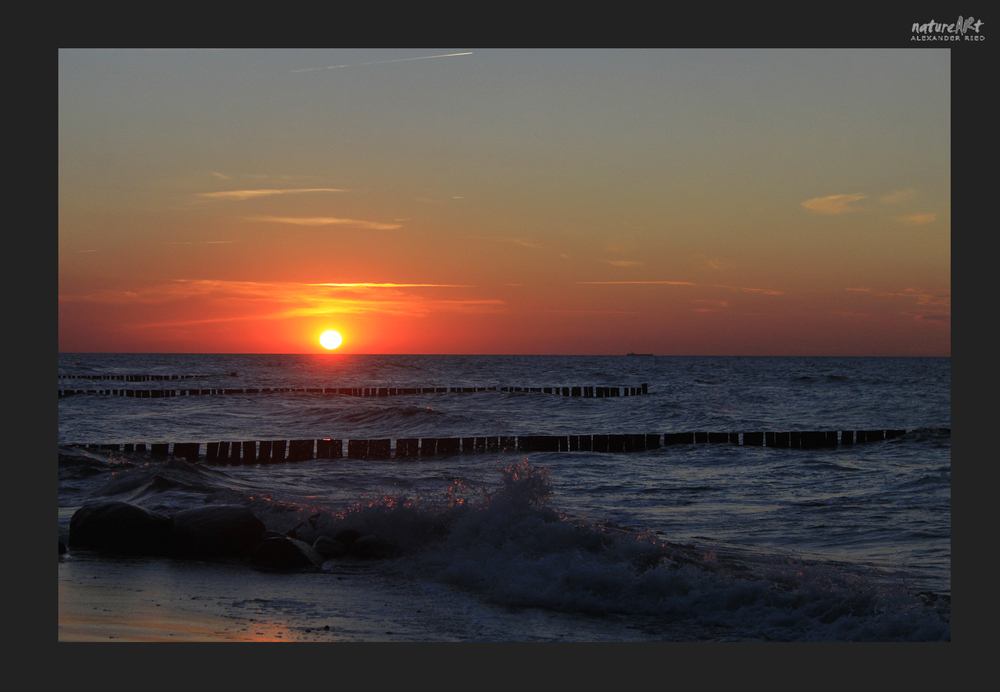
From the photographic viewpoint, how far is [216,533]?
9.30m

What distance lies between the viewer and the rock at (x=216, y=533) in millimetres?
9180

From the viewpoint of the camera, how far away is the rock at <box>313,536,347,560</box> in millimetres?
9352

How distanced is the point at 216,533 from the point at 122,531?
1110 mm

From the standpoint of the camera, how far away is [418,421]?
2988 centimetres

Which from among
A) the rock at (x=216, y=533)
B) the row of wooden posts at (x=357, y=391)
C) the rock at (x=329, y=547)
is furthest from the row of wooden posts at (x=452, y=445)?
the row of wooden posts at (x=357, y=391)

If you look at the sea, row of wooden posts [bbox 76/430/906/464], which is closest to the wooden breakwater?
the sea

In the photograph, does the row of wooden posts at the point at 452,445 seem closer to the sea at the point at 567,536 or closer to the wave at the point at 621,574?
the sea at the point at 567,536

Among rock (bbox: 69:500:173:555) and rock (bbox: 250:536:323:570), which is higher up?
rock (bbox: 69:500:173:555)

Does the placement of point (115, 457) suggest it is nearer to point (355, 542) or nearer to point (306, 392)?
point (355, 542)

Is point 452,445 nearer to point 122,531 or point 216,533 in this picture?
point 216,533

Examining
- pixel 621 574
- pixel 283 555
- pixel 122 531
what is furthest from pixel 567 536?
pixel 122 531

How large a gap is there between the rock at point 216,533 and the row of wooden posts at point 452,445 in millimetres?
8968

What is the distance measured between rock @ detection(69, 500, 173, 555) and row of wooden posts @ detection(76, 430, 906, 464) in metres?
8.74

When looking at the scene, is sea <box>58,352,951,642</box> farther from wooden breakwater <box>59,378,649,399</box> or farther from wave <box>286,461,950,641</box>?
wooden breakwater <box>59,378,649,399</box>
